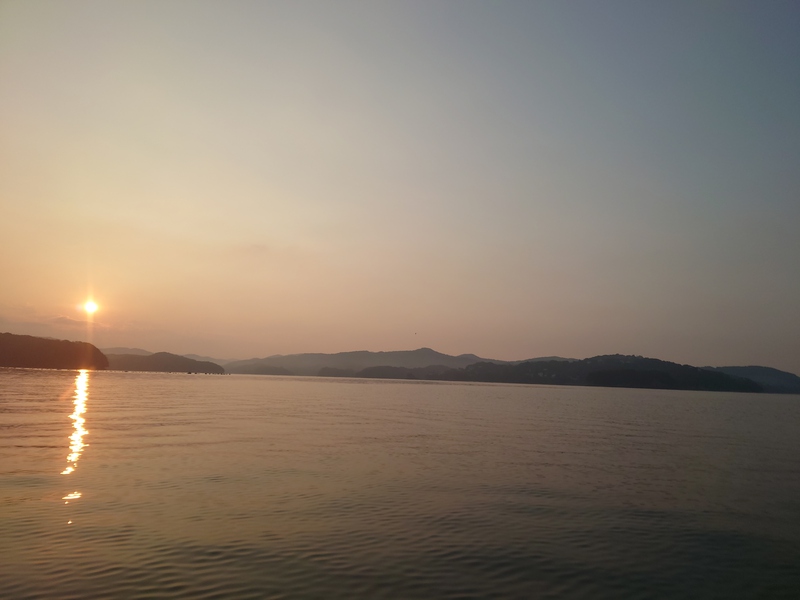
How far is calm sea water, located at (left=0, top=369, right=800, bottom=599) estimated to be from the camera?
15773 millimetres

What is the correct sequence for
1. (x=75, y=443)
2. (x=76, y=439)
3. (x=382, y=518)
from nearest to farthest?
1. (x=382, y=518)
2. (x=75, y=443)
3. (x=76, y=439)

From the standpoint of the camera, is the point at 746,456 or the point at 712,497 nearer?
the point at 712,497

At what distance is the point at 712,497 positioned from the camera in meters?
29.5

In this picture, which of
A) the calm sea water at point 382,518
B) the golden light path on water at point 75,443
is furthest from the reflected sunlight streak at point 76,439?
the calm sea water at point 382,518

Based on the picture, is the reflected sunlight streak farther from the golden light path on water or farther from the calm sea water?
the calm sea water

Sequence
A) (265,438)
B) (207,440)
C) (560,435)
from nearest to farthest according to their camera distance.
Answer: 1. (207,440)
2. (265,438)
3. (560,435)

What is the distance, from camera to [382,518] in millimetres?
22375

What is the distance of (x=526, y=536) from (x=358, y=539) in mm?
6707

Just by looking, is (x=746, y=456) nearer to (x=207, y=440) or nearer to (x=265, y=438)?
(x=265, y=438)

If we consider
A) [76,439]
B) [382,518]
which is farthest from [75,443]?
[382,518]

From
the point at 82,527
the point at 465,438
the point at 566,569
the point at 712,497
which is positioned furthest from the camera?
the point at 465,438

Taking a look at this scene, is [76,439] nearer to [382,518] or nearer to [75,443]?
[75,443]

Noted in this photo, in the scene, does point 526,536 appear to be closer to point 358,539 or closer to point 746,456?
point 358,539

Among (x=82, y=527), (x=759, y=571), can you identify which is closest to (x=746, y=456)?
(x=759, y=571)
